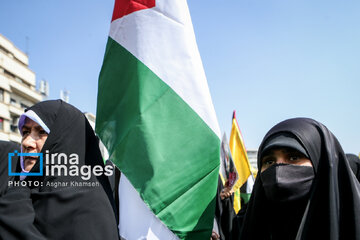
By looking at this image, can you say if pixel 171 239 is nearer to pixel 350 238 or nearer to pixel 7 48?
pixel 350 238

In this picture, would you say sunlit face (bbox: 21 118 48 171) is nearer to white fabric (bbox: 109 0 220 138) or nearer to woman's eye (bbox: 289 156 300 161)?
white fabric (bbox: 109 0 220 138)

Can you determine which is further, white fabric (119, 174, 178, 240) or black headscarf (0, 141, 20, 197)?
A: black headscarf (0, 141, 20, 197)

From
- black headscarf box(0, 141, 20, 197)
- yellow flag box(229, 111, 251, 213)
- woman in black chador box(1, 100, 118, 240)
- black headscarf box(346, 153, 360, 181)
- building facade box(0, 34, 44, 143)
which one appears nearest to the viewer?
woman in black chador box(1, 100, 118, 240)

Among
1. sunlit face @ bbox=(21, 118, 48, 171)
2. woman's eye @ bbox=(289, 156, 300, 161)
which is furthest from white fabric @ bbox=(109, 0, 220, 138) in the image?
sunlit face @ bbox=(21, 118, 48, 171)

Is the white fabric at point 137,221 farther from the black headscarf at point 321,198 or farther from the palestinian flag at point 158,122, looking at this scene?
the black headscarf at point 321,198

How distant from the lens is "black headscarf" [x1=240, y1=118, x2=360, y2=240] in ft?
5.58

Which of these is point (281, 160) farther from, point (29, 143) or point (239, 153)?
point (239, 153)

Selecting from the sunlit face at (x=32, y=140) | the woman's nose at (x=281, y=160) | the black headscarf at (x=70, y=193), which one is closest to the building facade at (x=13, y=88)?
the sunlit face at (x=32, y=140)

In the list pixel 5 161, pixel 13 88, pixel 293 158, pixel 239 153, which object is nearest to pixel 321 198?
pixel 293 158

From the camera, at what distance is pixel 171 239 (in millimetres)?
2074

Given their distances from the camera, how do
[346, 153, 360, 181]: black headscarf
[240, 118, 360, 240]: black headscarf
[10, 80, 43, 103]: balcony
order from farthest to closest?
1. [10, 80, 43, 103]: balcony
2. [346, 153, 360, 181]: black headscarf
3. [240, 118, 360, 240]: black headscarf

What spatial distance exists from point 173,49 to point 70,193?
1.14m

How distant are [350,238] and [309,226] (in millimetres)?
196

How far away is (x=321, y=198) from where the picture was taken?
180 cm
